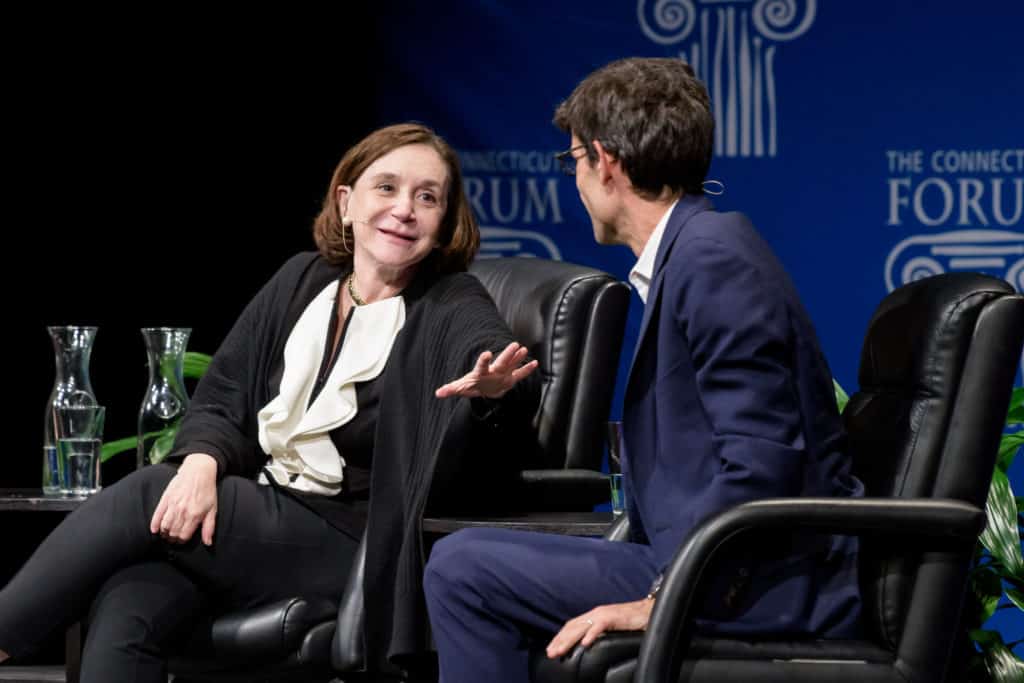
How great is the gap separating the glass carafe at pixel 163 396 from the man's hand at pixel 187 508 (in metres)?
0.57

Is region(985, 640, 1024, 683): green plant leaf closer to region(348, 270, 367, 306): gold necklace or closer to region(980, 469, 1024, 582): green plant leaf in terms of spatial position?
region(980, 469, 1024, 582): green plant leaf

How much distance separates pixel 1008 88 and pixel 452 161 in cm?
192

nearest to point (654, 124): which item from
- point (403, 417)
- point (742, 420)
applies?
point (742, 420)

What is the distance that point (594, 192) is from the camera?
213 cm

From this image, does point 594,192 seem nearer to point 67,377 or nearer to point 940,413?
point 940,413

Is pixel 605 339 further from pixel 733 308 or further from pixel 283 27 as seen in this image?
pixel 283 27

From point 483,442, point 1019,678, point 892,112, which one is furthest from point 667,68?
point 892,112

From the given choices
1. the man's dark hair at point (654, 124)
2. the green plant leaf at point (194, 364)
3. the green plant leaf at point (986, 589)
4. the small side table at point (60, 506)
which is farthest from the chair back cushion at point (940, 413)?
the green plant leaf at point (194, 364)

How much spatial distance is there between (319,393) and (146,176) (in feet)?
5.25

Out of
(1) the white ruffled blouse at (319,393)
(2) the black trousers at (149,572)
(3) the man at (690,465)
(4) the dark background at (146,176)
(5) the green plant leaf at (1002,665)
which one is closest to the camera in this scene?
(3) the man at (690,465)

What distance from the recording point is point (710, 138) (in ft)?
6.93

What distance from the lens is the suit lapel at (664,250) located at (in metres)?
1.99

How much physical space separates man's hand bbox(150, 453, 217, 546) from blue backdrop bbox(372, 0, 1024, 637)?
1.98m

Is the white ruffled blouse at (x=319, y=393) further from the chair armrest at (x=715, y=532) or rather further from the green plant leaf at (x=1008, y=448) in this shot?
the green plant leaf at (x=1008, y=448)
